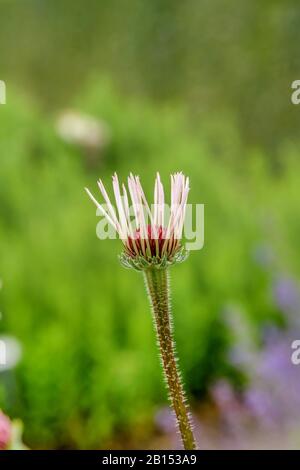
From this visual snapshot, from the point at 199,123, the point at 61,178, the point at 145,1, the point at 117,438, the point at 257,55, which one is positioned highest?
the point at 145,1

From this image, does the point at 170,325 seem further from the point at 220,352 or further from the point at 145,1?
the point at 145,1

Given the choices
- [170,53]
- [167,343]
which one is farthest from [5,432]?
[170,53]

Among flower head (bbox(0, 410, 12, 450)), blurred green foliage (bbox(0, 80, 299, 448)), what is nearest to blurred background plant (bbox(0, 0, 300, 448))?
blurred green foliage (bbox(0, 80, 299, 448))

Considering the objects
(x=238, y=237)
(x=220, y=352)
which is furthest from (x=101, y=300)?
(x=238, y=237)

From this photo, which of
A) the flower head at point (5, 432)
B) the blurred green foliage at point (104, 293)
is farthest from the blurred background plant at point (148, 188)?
the flower head at point (5, 432)

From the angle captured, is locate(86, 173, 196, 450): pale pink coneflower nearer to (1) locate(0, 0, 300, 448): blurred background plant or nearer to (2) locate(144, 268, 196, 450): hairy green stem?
(2) locate(144, 268, 196, 450): hairy green stem

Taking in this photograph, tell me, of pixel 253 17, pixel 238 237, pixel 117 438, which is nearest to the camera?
pixel 117 438

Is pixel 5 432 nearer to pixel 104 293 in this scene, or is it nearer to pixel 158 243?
pixel 158 243
